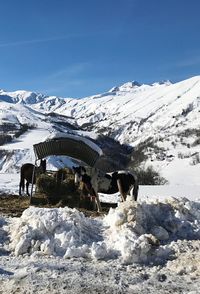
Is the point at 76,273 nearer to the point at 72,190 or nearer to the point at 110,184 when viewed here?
the point at 110,184

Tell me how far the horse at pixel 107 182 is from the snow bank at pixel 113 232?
530 centimetres

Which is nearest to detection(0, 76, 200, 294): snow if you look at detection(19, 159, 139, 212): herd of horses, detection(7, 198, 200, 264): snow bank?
detection(7, 198, 200, 264): snow bank

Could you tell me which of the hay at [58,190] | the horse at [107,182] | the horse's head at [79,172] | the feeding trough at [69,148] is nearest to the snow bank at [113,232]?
the horse at [107,182]

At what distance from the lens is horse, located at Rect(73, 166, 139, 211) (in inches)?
768

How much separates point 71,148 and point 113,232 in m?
8.44

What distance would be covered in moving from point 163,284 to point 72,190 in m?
10.9

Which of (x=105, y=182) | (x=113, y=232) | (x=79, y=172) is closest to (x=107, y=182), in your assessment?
(x=105, y=182)

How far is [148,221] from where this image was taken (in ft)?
44.8

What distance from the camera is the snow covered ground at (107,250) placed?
10.6 meters

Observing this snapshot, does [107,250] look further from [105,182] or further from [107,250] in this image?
[105,182]

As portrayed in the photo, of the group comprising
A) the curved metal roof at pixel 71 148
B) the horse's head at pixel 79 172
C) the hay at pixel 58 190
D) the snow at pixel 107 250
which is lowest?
the snow at pixel 107 250

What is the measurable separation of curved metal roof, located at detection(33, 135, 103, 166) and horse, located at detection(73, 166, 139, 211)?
1.15 m

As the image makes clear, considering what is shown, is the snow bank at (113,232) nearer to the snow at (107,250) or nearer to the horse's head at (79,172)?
the snow at (107,250)

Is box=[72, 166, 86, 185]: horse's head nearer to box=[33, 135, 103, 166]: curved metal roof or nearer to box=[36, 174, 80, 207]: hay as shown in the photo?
box=[33, 135, 103, 166]: curved metal roof
